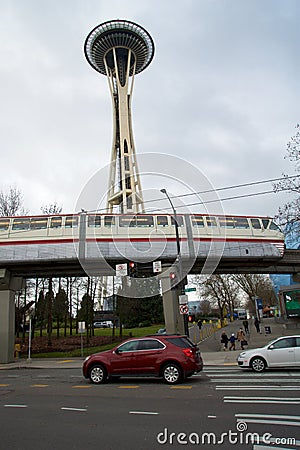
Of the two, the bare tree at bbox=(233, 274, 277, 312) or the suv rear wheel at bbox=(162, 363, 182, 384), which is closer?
the suv rear wheel at bbox=(162, 363, 182, 384)

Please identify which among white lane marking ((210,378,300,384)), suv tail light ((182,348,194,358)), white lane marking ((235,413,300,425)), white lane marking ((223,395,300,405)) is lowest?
white lane marking ((210,378,300,384))

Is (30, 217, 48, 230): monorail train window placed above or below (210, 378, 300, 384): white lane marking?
above

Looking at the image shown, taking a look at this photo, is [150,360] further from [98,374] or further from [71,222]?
[71,222]

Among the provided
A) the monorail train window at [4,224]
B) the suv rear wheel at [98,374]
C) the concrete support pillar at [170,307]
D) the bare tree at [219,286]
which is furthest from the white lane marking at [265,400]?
the bare tree at [219,286]

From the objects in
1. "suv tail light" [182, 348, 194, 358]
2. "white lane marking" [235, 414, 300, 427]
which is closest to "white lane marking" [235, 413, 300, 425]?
"white lane marking" [235, 414, 300, 427]

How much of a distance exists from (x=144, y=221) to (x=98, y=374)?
1545cm

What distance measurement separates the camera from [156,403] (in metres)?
9.27

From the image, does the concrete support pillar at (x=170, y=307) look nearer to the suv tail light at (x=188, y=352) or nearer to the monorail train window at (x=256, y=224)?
the monorail train window at (x=256, y=224)

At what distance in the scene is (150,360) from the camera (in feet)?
41.0

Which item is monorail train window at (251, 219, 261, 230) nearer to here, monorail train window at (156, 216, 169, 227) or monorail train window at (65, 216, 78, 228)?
monorail train window at (156, 216, 169, 227)

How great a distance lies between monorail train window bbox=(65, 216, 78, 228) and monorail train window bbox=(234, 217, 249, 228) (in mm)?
11833

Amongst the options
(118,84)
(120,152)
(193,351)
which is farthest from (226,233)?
(118,84)

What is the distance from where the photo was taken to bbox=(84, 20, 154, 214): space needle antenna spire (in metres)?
59.9

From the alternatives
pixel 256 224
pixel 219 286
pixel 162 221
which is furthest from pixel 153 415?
pixel 219 286
